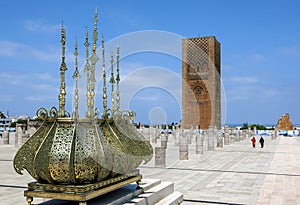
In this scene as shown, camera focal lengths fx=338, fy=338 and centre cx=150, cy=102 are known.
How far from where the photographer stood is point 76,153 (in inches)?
168

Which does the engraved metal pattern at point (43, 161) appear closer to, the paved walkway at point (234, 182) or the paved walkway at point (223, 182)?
the paved walkway at point (223, 182)

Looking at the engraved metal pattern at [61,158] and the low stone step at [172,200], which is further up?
Answer: the engraved metal pattern at [61,158]

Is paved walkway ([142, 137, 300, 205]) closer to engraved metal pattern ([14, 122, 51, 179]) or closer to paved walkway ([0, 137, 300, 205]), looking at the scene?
paved walkway ([0, 137, 300, 205])

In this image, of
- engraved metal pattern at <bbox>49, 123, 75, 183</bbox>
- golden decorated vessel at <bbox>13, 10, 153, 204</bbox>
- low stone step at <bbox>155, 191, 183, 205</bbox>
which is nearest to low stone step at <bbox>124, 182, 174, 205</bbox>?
low stone step at <bbox>155, 191, 183, 205</bbox>

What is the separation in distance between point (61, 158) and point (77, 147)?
240mm

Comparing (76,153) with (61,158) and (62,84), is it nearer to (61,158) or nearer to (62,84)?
(61,158)

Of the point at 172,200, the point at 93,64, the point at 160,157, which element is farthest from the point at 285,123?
the point at 93,64

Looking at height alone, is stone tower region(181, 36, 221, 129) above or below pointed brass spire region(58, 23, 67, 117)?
above

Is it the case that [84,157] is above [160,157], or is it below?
above

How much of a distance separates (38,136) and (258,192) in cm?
530

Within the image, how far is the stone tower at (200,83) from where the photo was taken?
4406 centimetres

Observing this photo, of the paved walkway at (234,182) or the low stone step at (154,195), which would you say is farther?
the paved walkway at (234,182)

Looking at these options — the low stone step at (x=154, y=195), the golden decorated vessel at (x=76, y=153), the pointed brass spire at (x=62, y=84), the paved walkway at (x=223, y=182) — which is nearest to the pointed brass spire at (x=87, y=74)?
the golden decorated vessel at (x=76, y=153)

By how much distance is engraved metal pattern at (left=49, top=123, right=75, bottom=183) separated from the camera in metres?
4.20
